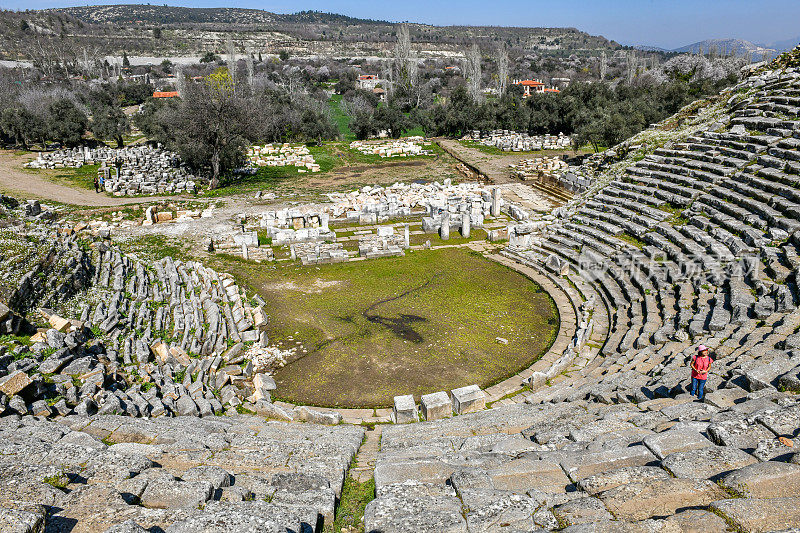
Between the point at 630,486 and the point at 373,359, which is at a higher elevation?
the point at 630,486

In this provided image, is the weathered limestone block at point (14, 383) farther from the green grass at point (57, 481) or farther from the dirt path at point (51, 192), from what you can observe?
the dirt path at point (51, 192)

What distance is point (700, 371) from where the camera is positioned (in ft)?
26.5

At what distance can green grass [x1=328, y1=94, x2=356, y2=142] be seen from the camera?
5696 cm

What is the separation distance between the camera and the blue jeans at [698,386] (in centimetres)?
809

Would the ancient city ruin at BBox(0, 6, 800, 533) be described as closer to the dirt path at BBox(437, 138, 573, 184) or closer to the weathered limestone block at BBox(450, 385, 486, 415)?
the weathered limestone block at BBox(450, 385, 486, 415)

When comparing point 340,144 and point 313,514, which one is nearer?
point 313,514

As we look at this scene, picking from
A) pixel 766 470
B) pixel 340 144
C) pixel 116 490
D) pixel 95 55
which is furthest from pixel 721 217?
pixel 95 55

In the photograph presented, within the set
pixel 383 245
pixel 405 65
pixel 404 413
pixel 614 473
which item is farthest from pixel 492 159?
pixel 405 65

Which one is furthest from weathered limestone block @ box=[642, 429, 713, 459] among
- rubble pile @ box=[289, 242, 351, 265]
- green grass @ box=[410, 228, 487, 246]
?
green grass @ box=[410, 228, 487, 246]

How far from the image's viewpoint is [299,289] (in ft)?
57.5

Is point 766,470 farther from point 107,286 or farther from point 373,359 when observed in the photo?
point 107,286

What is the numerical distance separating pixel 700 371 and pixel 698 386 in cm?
30

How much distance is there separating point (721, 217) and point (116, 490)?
56.0ft

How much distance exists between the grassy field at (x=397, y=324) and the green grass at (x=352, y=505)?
4.37 meters
